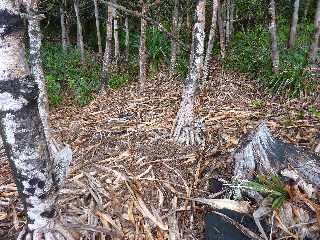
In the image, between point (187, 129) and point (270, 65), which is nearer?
point (187, 129)

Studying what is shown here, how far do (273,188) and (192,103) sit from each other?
5.88 feet

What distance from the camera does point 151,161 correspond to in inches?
170

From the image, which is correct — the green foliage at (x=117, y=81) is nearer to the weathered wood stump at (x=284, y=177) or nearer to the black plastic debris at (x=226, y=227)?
the weathered wood stump at (x=284, y=177)

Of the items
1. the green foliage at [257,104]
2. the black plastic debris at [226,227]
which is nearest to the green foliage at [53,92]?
the green foliage at [257,104]

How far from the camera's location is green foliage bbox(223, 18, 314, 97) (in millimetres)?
6539

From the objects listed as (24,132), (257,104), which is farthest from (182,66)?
(24,132)

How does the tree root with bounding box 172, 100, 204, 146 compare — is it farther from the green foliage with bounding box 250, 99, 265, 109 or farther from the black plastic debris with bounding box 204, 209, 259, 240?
the black plastic debris with bounding box 204, 209, 259, 240

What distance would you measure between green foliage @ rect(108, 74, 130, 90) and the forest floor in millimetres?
3335

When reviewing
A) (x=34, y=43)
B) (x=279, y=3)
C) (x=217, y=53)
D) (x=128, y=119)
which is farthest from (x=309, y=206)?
(x=279, y=3)

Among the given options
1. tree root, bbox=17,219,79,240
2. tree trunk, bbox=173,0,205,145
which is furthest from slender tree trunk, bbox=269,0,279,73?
tree root, bbox=17,219,79,240

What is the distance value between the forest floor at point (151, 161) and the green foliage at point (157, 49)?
4296 mm

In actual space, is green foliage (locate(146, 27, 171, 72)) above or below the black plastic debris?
above

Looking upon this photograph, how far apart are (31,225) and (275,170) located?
2.15m

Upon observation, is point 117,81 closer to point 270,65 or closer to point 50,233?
point 270,65
